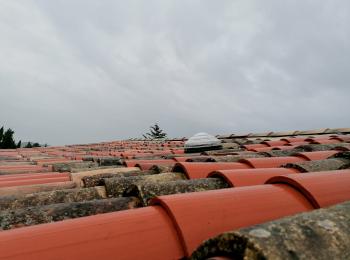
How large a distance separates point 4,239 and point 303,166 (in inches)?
62.8

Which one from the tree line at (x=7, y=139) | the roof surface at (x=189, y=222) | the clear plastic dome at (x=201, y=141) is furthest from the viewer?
the tree line at (x=7, y=139)

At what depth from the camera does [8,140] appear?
64.5ft

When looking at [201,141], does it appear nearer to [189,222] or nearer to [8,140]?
[189,222]

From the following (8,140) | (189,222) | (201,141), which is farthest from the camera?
(8,140)

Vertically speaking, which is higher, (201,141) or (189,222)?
(201,141)

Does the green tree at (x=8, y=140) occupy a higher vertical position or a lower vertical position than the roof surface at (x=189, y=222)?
higher

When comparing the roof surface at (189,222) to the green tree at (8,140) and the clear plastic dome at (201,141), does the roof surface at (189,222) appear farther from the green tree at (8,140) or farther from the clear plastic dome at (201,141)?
the green tree at (8,140)

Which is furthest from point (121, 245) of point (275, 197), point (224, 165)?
point (224, 165)

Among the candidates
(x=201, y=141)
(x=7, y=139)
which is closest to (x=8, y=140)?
(x=7, y=139)

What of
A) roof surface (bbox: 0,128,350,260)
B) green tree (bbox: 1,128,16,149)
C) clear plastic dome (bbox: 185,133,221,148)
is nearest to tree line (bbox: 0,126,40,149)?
green tree (bbox: 1,128,16,149)

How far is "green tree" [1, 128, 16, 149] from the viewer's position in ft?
63.0

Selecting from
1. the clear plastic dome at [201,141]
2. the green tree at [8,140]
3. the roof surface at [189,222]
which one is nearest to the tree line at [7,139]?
the green tree at [8,140]

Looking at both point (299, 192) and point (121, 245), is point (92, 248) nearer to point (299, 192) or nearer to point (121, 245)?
point (121, 245)

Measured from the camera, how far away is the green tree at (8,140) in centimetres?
1920
